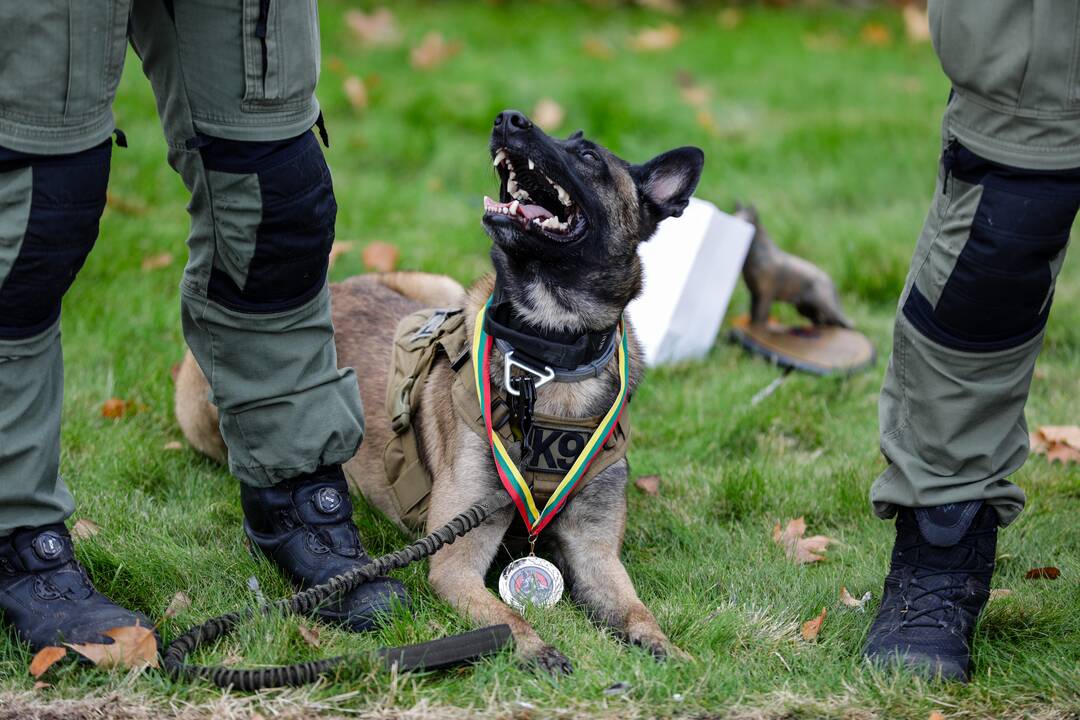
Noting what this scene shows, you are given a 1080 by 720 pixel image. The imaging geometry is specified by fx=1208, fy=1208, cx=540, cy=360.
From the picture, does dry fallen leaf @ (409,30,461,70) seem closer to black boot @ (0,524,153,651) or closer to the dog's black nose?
the dog's black nose

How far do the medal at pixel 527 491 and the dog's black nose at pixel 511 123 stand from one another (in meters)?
0.57

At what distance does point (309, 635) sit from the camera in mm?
3018

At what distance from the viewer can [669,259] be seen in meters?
5.47

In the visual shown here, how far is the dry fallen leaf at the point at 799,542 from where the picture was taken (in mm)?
3770

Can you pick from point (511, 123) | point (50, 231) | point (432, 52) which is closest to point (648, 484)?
point (511, 123)

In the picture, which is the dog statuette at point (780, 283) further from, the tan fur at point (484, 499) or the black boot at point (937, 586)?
the black boot at point (937, 586)

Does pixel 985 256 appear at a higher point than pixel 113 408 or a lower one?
higher

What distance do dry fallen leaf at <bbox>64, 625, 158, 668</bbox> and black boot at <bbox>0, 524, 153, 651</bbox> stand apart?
40mm

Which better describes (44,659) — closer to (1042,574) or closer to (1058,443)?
(1042,574)

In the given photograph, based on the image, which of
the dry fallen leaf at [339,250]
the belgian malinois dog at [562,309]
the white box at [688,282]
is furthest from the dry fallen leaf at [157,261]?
the belgian malinois dog at [562,309]

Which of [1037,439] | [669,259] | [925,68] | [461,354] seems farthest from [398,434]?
[925,68]

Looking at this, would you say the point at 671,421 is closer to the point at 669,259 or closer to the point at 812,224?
the point at 669,259

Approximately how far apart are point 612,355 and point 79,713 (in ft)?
5.81

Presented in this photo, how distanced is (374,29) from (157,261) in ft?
13.0
